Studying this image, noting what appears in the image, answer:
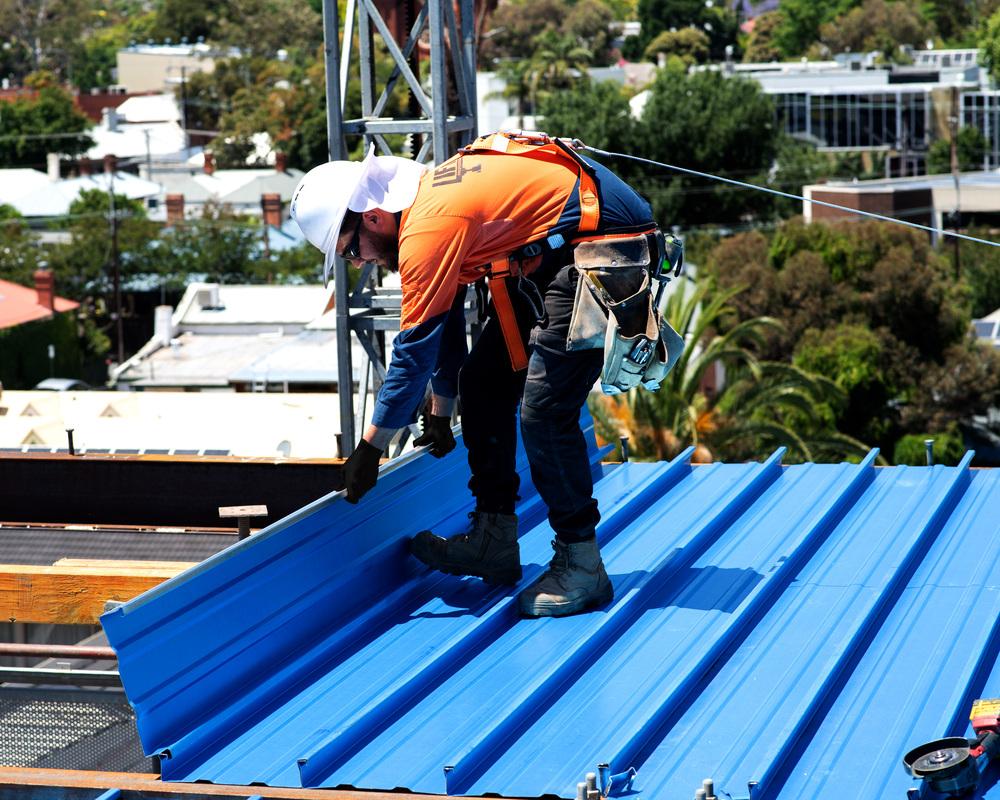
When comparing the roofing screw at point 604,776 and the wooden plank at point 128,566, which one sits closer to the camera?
the roofing screw at point 604,776

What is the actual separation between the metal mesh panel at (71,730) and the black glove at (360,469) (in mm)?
935

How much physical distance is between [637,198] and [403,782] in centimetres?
224

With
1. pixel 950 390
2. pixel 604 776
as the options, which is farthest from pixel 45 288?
pixel 604 776

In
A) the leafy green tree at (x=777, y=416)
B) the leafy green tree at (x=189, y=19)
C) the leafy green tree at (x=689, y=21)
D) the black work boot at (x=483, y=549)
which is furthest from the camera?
the leafy green tree at (x=189, y=19)

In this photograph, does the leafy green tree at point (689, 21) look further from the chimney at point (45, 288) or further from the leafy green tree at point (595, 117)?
the chimney at point (45, 288)

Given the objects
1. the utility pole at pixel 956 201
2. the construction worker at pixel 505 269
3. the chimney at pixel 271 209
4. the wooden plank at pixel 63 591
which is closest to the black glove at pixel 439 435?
the construction worker at pixel 505 269

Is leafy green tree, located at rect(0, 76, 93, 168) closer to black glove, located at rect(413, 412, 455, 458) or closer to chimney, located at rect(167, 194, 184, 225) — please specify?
chimney, located at rect(167, 194, 184, 225)

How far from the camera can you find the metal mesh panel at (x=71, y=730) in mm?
4746

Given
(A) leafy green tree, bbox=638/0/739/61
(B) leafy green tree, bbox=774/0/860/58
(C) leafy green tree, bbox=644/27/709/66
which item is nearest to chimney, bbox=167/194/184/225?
(C) leafy green tree, bbox=644/27/709/66

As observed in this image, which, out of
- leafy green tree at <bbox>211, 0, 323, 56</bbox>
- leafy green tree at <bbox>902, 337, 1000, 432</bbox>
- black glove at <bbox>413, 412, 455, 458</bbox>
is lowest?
leafy green tree at <bbox>902, 337, 1000, 432</bbox>

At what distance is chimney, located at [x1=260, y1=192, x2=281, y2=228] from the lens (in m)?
49.8

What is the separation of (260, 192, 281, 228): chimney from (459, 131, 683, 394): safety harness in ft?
148

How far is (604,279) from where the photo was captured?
5.04 metres

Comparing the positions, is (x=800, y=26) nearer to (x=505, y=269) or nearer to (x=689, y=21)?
(x=689, y=21)
